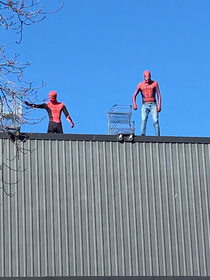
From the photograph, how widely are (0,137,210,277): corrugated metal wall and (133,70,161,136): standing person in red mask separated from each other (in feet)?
2.13

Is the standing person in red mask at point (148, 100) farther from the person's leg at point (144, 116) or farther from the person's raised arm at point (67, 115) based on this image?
the person's raised arm at point (67, 115)

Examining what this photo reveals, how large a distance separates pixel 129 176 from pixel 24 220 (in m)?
2.81

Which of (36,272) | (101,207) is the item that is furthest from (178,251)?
(36,272)

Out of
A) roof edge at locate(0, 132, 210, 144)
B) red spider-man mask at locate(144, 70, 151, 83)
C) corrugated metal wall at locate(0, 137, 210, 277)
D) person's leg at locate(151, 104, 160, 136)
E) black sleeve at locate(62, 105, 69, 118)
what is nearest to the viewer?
corrugated metal wall at locate(0, 137, 210, 277)

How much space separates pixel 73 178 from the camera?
659 inches

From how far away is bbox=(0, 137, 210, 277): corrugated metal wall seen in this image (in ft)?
52.6

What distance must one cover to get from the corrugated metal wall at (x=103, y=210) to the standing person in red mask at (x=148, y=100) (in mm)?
649

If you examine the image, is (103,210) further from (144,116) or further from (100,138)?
(144,116)

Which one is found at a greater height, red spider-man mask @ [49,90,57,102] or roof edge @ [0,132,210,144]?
red spider-man mask @ [49,90,57,102]

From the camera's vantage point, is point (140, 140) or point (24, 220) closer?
point (24, 220)

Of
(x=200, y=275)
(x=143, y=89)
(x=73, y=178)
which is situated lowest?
(x=200, y=275)

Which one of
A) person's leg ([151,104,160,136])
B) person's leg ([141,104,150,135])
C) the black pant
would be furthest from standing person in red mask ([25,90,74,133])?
person's leg ([151,104,160,136])

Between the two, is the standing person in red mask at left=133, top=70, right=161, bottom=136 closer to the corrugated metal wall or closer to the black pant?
the corrugated metal wall

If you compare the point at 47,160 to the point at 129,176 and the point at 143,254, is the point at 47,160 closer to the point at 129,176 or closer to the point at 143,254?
the point at 129,176
